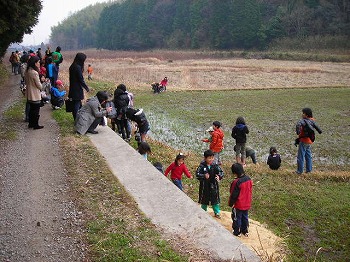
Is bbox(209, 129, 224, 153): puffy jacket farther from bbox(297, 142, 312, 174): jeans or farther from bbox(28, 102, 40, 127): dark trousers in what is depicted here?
bbox(28, 102, 40, 127): dark trousers

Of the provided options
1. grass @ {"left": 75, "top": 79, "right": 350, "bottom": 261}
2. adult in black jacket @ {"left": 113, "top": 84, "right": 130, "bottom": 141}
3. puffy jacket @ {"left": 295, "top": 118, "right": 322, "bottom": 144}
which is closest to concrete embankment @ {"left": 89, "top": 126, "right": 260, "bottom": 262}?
grass @ {"left": 75, "top": 79, "right": 350, "bottom": 261}

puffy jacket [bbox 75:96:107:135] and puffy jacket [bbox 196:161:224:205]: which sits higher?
puffy jacket [bbox 75:96:107:135]

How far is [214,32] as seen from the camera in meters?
77.0

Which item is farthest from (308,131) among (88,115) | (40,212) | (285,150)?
(40,212)

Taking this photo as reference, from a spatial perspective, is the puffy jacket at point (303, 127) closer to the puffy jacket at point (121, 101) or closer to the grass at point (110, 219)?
the puffy jacket at point (121, 101)

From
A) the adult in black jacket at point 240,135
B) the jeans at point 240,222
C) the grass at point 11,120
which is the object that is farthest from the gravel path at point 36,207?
the adult in black jacket at point 240,135

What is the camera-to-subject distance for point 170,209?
16.3ft

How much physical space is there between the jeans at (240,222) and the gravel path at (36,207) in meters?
2.44

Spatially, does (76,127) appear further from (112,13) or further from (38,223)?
(112,13)

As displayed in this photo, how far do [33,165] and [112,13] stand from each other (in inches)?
4313

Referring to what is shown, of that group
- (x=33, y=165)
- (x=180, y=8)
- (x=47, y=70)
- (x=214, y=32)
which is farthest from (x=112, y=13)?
(x=33, y=165)

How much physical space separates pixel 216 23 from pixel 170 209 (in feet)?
250

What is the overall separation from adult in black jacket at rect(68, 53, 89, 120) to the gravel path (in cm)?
153

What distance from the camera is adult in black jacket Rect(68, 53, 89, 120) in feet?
27.3
